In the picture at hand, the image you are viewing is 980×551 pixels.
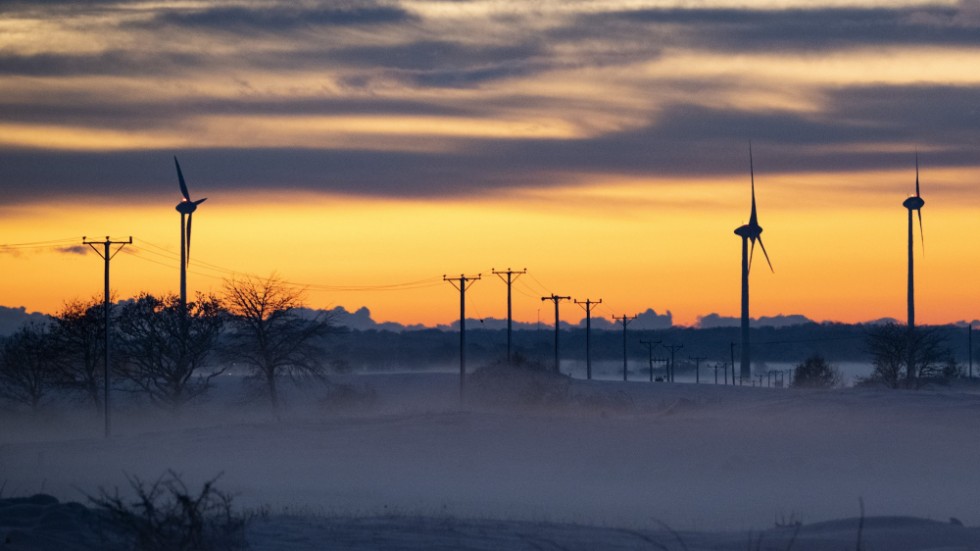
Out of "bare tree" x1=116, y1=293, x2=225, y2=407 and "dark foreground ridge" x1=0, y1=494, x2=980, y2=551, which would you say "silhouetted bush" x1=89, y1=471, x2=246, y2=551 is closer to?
"dark foreground ridge" x1=0, y1=494, x2=980, y2=551

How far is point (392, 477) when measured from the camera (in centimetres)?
5525

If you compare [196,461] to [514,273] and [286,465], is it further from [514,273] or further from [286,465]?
[514,273]

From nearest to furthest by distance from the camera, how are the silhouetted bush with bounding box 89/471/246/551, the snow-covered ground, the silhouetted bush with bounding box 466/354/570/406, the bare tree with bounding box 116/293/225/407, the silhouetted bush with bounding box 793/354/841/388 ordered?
the silhouetted bush with bounding box 89/471/246/551 → the snow-covered ground → the bare tree with bounding box 116/293/225/407 → the silhouetted bush with bounding box 466/354/570/406 → the silhouetted bush with bounding box 793/354/841/388

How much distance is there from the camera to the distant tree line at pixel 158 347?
91375mm

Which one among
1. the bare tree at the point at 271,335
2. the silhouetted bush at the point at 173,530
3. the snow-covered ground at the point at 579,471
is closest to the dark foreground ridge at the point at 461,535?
the snow-covered ground at the point at 579,471

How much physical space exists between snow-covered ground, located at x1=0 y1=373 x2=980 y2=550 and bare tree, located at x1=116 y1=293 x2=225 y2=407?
2688mm

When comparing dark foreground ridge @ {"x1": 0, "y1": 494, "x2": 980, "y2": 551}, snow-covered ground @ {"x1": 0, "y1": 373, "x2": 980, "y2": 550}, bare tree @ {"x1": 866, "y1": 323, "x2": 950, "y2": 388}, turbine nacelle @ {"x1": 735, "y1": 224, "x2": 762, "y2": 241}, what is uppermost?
turbine nacelle @ {"x1": 735, "y1": 224, "x2": 762, "y2": 241}

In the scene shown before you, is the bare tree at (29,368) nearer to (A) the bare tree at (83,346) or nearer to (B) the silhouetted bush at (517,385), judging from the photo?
(A) the bare tree at (83,346)

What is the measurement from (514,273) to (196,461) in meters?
43.2

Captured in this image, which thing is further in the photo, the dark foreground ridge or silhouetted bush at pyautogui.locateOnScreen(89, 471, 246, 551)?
the dark foreground ridge

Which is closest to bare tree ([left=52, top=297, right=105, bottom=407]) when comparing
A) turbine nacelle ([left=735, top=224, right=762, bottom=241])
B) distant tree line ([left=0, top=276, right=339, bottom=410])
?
distant tree line ([left=0, top=276, right=339, bottom=410])

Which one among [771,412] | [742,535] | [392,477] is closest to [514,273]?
[771,412]

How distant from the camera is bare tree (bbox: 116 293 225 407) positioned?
299 ft

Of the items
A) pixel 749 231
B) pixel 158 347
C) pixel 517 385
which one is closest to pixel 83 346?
pixel 158 347
